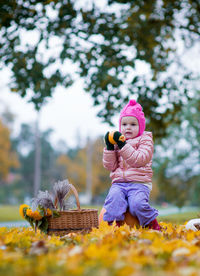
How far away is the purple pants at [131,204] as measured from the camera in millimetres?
3518

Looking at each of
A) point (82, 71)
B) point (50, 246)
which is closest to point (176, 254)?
point (50, 246)

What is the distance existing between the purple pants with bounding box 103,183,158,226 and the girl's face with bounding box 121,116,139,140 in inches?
22.2

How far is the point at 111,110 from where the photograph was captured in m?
7.73

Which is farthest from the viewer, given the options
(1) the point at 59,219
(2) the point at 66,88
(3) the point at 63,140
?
(3) the point at 63,140

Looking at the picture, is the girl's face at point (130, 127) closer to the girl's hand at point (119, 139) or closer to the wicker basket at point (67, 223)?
the girl's hand at point (119, 139)

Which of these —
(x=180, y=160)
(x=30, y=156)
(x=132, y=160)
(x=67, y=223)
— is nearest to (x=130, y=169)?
(x=132, y=160)

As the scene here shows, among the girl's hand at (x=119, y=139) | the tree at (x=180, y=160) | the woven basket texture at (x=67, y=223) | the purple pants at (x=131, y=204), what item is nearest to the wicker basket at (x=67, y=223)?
the woven basket texture at (x=67, y=223)

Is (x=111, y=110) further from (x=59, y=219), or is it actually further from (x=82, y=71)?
(x=59, y=219)

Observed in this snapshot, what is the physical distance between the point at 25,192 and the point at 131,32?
130 feet

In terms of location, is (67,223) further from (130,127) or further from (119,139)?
(130,127)

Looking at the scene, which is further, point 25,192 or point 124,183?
point 25,192

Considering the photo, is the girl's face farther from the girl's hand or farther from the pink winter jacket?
the girl's hand

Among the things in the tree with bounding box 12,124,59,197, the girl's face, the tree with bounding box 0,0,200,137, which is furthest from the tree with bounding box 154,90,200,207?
the tree with bounding box 12,124,59,197

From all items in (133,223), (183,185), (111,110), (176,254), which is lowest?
(183,185)
